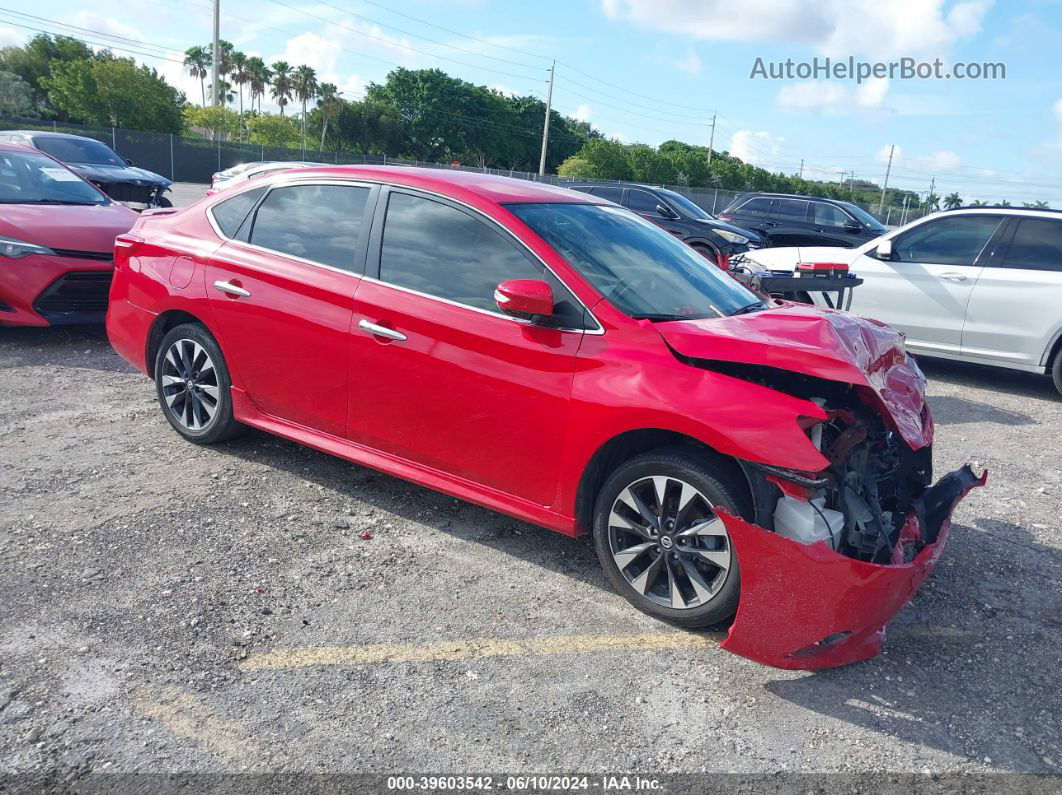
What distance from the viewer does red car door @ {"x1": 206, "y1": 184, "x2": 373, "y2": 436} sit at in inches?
165

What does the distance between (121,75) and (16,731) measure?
5731cm

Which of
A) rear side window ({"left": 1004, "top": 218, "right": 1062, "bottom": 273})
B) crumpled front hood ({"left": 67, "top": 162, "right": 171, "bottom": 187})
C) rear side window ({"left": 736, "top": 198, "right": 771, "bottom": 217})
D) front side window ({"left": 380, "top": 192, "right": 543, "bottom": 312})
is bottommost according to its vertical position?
front side window ({"left": 380, "top": 192, "right": 543, "bottom": 312})

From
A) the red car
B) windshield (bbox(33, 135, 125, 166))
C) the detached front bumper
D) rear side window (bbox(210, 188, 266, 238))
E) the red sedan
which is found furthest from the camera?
windshield (bbox(33, 135, 125, 166))

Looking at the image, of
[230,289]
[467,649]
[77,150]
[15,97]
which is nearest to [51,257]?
[230,289]

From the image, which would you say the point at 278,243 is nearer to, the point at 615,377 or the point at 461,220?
the point at 461,220

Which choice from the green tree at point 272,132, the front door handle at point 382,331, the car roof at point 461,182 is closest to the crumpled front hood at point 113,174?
the car roof at point 461,182

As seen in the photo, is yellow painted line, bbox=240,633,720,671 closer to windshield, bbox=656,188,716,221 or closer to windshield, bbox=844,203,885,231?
windshield, bbox=656,188,716,221

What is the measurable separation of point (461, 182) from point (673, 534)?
207 centimetres

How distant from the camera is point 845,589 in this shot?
9.45 ft

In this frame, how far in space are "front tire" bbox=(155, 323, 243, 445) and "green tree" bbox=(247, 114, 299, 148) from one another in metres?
59.8

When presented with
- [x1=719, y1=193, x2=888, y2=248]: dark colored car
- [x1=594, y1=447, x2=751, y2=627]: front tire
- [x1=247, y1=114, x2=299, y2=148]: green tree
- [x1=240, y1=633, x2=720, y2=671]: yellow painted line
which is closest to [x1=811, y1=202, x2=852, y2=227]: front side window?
[x1=719, y1=193, x2=888, y2=248]: dark colored car

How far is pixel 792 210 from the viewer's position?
16.7 meters

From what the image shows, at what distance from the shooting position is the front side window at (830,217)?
1630cm

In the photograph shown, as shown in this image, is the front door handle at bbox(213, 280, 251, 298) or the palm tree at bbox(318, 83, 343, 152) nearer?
the front door handle at bbox(213, 280, 251, 298)
